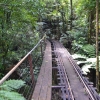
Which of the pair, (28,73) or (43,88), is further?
(28,73)

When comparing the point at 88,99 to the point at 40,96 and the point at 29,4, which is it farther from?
the point at 29,4

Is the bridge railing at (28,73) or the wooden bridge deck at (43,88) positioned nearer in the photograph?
the wooden bridge deck at (43,88)

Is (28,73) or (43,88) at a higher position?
(43,88)

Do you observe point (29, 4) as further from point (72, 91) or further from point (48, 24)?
point (48, 24)

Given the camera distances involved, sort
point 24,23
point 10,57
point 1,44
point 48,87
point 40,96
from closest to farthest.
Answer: point 40,96 → point 48,87 → point 1,44 → point 24,23 → point 10,57

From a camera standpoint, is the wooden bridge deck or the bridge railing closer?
the wooden bridge deck

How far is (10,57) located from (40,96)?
15.3ft

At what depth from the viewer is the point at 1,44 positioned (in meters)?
6.90

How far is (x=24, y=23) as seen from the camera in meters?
7.55

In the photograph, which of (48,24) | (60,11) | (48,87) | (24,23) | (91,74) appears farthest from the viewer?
(48,24)

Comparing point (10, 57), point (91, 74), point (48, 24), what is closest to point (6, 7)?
point (10, 57)

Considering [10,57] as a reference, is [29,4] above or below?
above

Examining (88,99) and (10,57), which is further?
(10,57)

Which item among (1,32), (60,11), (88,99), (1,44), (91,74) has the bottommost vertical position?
(91,74)
